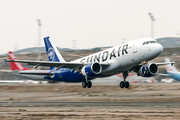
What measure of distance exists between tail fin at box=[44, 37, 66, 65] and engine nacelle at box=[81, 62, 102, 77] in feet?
31.2

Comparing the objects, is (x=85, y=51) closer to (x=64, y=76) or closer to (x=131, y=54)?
(x=64, y=76)

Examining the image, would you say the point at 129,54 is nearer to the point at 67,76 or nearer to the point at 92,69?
the point at 92,69

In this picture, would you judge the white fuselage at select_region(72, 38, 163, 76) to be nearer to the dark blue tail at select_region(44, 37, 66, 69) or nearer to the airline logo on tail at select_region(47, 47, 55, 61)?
the dark blue tail at select_region(44, 37, 66, 69)

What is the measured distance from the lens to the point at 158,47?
31688mm

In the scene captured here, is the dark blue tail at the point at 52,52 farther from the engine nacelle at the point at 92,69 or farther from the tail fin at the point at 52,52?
the engine nacelle at the point at 92,69

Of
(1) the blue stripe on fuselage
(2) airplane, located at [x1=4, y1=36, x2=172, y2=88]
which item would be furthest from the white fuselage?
(1) the blue stripe on fuselage

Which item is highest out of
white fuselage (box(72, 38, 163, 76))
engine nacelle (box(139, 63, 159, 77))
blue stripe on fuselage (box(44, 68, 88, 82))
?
white fuselage (box(72, 38, 163, 76))

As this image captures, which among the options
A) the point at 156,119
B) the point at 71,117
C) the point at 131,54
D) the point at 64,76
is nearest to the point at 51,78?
the point at 64,76

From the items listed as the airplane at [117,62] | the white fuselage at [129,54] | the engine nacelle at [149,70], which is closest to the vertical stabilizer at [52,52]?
the airplane at [117,62]

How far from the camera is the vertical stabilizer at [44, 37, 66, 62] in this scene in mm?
43906

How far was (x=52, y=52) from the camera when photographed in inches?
1764

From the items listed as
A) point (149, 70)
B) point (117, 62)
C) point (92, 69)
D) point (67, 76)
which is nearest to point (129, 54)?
point (117, 62)

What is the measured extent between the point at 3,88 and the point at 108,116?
35916mm

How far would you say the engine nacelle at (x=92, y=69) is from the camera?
34.5m
